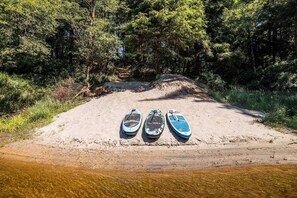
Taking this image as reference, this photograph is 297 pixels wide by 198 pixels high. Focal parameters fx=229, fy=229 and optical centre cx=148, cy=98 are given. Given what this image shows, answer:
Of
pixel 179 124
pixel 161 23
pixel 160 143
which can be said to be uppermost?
pixel 161 23

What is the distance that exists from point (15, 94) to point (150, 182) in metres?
12.0

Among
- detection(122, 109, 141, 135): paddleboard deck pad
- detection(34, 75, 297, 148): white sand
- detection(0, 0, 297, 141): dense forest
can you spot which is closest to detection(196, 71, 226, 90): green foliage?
detection(0, 0, 297, 141): dense forest

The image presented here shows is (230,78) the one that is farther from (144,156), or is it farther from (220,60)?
(144,156)

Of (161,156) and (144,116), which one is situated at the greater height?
(144,116)

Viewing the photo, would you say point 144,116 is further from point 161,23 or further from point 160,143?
point 161,23

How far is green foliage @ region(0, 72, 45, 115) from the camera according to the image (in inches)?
517

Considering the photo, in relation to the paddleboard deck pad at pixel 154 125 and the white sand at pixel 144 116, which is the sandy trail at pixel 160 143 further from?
the paddleboard deck pad at pixel 154 125

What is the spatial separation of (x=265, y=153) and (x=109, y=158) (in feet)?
15.2

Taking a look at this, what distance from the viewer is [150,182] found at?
5.43 meters

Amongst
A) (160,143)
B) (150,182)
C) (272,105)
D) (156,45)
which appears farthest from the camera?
(156,45)

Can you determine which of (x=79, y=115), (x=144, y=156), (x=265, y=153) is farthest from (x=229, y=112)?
(x=79, y=115)

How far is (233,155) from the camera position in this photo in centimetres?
672

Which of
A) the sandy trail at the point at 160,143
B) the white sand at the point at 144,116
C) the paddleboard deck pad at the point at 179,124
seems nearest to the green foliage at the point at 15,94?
the white sand at the point at 144,116

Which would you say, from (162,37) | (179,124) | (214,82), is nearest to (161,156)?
(179,124)
